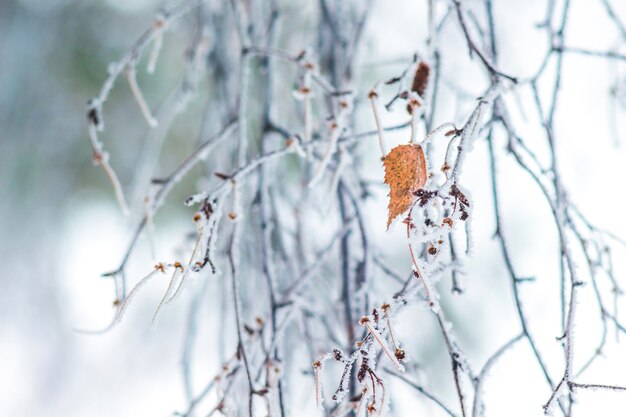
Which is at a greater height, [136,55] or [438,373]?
[438,373]

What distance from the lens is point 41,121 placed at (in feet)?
6.18

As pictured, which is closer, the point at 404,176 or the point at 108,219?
the point at 404,176

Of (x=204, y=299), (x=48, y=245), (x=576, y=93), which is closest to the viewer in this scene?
(x=204, y=299)

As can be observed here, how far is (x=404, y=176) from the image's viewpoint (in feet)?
1.47

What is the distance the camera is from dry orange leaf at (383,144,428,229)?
0.43 meters

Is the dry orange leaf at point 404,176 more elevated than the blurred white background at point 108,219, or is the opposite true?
the blurred white background at point 108,219

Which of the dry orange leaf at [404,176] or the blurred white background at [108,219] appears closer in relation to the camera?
the dry orange leaf at [404,176]

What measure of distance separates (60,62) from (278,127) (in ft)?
4.74

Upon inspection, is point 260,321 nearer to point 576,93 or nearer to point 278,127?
point 278,127

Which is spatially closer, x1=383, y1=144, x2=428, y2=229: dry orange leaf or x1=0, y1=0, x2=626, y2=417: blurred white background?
x1=383, y1=144, x2=428, y2=229: dry orange leaf

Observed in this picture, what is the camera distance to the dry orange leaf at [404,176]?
43 centimetres

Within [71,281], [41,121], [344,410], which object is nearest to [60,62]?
[41,121]

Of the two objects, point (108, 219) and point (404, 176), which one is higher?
point (108, 219)

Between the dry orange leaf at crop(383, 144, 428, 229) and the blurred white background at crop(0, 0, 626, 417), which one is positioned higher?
the blurred white background at crop(0, 0, 626, 417)
